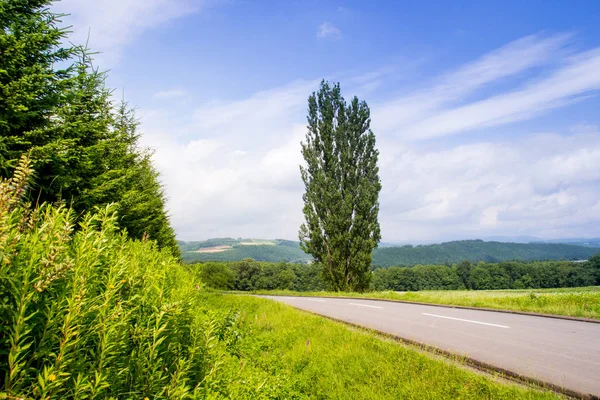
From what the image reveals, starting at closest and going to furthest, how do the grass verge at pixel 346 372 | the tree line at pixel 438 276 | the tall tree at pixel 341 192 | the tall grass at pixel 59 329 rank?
the tall grass at pixel 59 329 < the grass verge at pixel 346 372 < the tall tree at pixel 341 192 < the tree line at pixel 438 276

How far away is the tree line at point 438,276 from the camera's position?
61.0 m

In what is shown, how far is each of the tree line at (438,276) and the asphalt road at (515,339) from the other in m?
48.5

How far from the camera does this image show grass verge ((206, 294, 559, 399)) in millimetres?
4262

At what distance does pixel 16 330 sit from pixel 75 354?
35 cm

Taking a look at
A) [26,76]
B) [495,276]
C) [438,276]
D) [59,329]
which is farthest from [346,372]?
[438,276]

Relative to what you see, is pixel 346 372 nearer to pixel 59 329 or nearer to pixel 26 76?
pixel 59 329

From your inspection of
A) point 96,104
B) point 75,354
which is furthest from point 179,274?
point 96,104

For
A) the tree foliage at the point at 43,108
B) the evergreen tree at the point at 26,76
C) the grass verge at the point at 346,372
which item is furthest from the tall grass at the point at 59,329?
the evergreen tree at the point at 26,76

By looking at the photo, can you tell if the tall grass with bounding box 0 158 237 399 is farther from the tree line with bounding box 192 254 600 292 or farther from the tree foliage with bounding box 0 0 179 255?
the tree line with bounding box 192 254 600 292

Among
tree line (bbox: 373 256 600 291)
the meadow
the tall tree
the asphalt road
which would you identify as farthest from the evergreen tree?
tree line (bbox: 373 256 600 291)

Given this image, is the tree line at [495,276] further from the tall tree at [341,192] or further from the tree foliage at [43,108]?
the tree foliage at [43,108]

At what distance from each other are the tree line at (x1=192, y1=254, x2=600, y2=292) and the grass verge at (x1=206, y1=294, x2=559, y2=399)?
2039 inches

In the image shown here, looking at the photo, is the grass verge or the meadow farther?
the grass verge

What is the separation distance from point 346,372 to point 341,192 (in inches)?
812
